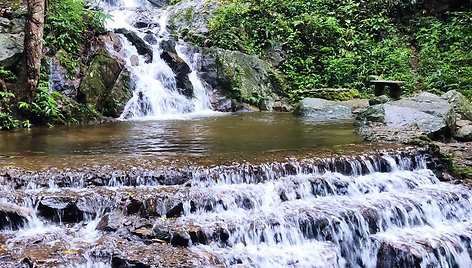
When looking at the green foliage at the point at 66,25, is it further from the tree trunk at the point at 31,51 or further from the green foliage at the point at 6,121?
the green foliage at the point at 6,121

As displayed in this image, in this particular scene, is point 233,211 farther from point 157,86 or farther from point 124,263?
point 157,86

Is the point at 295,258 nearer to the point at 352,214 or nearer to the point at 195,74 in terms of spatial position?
the point at 352,214

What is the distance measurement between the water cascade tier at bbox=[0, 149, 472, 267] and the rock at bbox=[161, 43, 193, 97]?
27.6ft

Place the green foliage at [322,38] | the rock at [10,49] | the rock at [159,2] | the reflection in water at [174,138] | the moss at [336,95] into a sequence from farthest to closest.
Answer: the rock at [159,2], the green foliage at [322,38], the moss at [336,95], the rock at [10,49], the reflection in water at [174,138]

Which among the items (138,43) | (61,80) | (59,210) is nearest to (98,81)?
(61,80)

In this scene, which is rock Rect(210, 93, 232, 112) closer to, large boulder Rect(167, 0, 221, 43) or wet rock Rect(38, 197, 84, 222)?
large boulder Rect(167, 0, 221, 43)

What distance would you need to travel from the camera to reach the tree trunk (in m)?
8.18

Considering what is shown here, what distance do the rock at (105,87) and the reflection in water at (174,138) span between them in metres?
1.16

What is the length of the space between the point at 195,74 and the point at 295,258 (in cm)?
1116

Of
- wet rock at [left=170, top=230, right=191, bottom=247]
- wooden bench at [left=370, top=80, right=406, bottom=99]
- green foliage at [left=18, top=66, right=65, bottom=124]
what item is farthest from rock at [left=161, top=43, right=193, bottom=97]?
wet rock at [left=170, top=230, right=191, bottom=247]

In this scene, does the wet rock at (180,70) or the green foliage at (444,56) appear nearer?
the wet rock at (180,70)

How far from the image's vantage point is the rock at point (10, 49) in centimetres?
840

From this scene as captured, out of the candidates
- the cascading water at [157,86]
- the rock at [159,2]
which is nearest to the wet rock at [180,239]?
the cascading water at [157,86]

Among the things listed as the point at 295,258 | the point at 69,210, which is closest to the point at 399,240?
the point at 295,258
